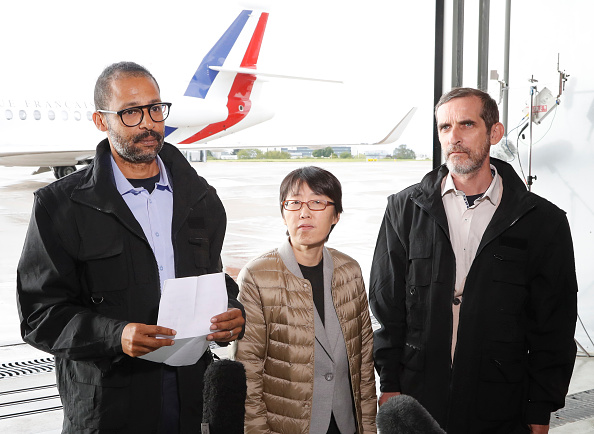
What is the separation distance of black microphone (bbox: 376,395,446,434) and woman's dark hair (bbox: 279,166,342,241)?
3.35ft

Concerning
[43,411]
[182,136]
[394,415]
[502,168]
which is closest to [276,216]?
[182,136]

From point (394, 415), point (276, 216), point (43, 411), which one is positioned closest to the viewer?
point (394, 415)

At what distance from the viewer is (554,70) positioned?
118 inches

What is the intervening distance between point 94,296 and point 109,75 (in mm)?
438

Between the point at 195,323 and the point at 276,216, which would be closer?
the point at 195,323

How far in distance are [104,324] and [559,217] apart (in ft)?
3.35

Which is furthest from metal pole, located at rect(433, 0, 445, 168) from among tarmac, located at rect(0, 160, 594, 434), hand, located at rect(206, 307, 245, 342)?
hand, located at rect(206, 307, 245, 342)

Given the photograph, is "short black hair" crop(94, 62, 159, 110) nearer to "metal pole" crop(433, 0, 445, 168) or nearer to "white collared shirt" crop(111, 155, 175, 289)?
"white collared shirt" crop(111, 155, 175, 289)

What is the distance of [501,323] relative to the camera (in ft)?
4.49

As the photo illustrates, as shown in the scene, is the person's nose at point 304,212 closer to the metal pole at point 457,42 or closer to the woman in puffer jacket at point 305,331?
the woman in puffer jacket at point 305,331

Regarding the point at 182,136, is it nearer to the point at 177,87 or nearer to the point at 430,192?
the point at 177,87

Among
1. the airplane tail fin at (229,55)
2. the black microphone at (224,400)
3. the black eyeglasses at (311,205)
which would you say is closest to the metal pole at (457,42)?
the black eyeglasses at (311,205)

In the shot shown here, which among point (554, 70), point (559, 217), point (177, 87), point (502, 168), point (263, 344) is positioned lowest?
point (263, 344)

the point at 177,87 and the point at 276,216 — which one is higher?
the point at 177,87
